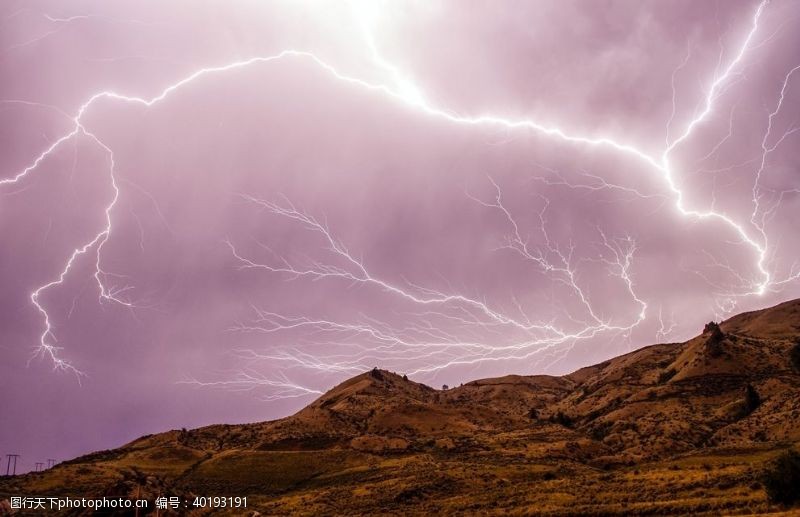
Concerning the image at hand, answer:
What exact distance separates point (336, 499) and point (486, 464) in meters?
17.2

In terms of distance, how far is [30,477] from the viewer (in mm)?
56438

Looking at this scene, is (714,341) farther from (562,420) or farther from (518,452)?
(518,452)

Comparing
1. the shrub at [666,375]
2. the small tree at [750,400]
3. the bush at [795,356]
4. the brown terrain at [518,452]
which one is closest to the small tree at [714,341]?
the brown terrain at [518,452]

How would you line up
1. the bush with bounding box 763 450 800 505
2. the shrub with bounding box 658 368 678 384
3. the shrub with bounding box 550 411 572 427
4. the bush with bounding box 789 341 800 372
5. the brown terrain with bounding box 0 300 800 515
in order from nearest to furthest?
the bush with bounding box 763 450 800 505 < the brown terrain with bounding box 0 300 800 515 < the bush with bounding box 789 341 800 372 < the shrub with bounding box 550 411 572 427 < the shrub with bounding box 658 368 678 384

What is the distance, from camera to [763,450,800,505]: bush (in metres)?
24.7

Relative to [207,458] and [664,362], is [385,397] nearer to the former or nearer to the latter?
[207,458]

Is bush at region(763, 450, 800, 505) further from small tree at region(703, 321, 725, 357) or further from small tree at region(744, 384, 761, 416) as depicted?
small tree at region(703, 321, 725, 357)

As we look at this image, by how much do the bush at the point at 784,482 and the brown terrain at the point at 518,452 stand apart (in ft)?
0.78

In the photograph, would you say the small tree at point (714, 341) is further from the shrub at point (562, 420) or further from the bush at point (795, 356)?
the shrub at point (562, 420)

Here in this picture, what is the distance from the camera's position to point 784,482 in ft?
83.0

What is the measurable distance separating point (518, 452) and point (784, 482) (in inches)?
1422

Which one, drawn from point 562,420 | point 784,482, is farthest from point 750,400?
point 784,482

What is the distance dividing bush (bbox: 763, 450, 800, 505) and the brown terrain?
24 centimetres

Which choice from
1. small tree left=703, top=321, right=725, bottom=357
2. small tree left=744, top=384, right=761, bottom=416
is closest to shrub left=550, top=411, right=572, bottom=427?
small tree left=744, top=384, right=761, bottom=416
